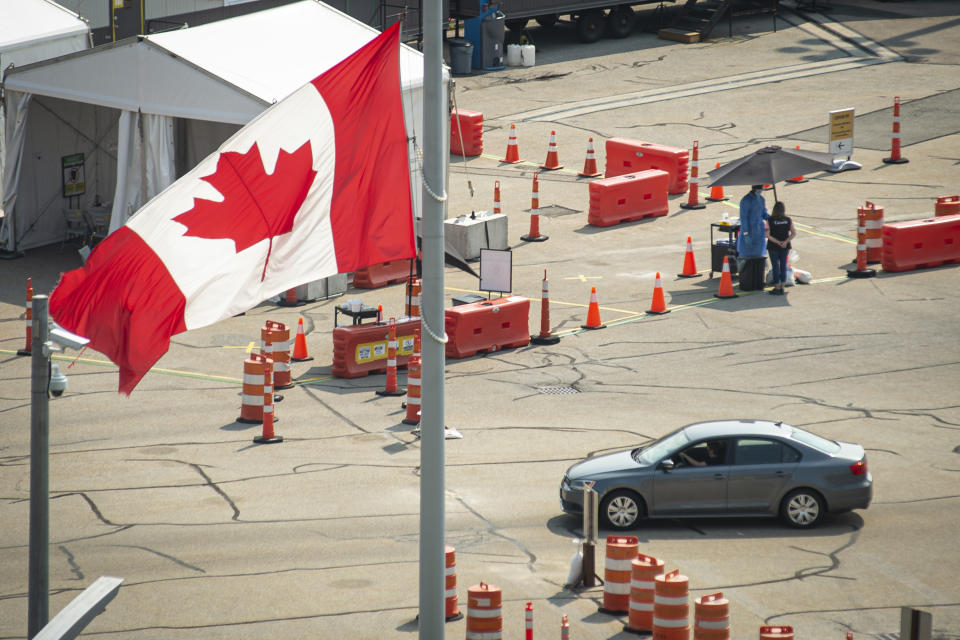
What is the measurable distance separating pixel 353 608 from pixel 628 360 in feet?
29.7

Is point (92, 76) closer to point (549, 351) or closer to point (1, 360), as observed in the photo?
point (1, 360)

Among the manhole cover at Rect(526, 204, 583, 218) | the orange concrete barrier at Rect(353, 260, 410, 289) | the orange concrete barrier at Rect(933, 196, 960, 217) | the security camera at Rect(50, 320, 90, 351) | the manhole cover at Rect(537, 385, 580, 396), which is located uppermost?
the security camera at Rect(50, 320, 90, 351)

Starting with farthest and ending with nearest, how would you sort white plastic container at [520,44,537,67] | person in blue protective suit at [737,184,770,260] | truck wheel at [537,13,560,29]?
1. truck wheel at [537,13,560,29]
2. white plastic container at [520,44,537,67]
3. person in blue protective suit at [737,184,770,260]

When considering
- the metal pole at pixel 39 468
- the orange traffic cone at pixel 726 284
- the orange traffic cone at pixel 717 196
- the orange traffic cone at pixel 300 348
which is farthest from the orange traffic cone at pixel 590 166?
the metal pole at pixel 39 468

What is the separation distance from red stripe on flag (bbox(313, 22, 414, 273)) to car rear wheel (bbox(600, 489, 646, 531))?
5.89 metres

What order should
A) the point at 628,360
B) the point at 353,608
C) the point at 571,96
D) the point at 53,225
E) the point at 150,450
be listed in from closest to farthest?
1. the point at 353,608
2. the point at 150,450
3. the point at 628,360
4. the point at 53,225
5. the point at 571,96

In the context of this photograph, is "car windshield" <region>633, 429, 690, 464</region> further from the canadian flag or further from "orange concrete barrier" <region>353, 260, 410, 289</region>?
"orange concrete barrier" <region>353, 260, 410, 289</region>

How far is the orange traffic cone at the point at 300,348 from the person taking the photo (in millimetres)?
21531

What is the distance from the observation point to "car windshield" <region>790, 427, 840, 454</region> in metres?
15.3

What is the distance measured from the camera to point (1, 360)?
69.9ft

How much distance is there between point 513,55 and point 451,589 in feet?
104

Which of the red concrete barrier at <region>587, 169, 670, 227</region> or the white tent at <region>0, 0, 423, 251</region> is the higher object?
the white tent at <region>0, 0, 423, 251</region>

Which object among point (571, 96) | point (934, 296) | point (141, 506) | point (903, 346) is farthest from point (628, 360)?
point (571, 96)

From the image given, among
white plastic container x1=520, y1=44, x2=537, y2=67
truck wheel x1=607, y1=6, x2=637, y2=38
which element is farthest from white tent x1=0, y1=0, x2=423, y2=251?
truck wheel x1=607, y1=6, x2=637, y2=38
